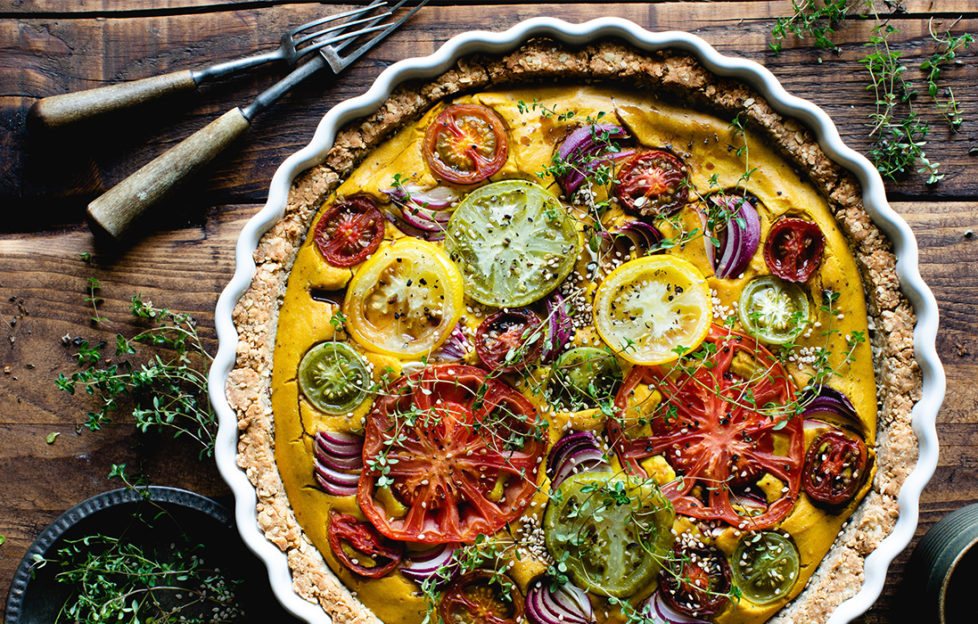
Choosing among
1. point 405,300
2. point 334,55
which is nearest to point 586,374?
point 405,300

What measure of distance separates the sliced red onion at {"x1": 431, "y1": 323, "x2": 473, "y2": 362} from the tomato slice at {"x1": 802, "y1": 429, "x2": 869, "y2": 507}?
151 cm

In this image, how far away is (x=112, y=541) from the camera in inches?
133

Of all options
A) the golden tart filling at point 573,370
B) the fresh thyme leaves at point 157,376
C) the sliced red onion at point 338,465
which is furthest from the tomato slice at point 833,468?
the fresh thyme leaves at point 157,376

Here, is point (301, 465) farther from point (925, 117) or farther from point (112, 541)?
point (925, 117)

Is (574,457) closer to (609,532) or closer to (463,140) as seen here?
(609,532)

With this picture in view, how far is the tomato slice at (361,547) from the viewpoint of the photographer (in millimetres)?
3189

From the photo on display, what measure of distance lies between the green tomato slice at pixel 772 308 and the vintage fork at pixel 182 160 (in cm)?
212

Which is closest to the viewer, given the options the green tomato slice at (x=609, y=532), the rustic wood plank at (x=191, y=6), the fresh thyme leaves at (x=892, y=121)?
the green tomato slice at (x=609, y=532)

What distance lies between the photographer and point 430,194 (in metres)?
3.28

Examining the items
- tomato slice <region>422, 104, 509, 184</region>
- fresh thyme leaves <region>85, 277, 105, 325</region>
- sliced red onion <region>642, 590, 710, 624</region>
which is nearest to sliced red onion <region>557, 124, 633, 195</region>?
tomato slice <region>422, 104, 509, 184</region>

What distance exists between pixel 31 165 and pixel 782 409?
Result: 3.64 meters

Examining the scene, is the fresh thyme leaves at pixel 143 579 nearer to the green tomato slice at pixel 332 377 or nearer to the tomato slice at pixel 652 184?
the green tomato slice at pixel 332 377

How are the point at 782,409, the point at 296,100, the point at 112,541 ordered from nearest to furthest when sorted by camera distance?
1. the point at 782,409
2. the point at 112,541
3. the point at 296,100

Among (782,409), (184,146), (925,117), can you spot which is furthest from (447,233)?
(925,117)
